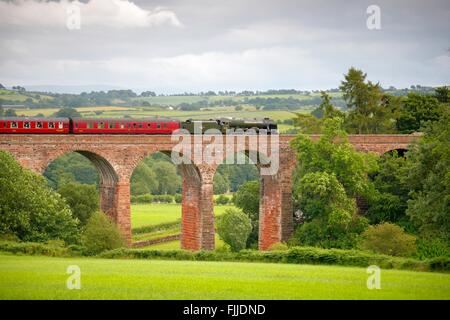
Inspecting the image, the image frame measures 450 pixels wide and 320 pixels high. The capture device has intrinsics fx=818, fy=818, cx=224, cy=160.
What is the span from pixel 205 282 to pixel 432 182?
838 inches

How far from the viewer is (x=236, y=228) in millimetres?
53000

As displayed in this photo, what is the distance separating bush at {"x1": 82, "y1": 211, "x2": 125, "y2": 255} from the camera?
127 ft

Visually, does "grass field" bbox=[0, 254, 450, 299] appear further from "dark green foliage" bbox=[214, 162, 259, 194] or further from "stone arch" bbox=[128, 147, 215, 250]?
"dark green foliage" bbox=[214, 162, 259, 194]

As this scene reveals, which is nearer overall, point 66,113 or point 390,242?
point 390,242

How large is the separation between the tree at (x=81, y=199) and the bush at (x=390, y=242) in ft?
67.5

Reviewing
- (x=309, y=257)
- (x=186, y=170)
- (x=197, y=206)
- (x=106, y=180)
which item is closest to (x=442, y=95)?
(x=186, y=170)

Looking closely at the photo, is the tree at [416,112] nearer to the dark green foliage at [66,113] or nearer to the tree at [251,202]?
the tree at [251,202]

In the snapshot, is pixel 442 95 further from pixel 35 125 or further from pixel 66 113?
pixel 66 113

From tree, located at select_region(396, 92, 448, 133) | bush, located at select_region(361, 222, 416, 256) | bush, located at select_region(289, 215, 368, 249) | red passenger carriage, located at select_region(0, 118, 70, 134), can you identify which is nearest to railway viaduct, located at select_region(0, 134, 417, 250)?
red passenger carriage, located at select_region(0, 118, 70, 134)

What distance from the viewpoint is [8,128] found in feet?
144

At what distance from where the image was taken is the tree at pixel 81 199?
55469 millimetres

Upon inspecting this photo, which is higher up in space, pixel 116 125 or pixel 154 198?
pixel 116 125

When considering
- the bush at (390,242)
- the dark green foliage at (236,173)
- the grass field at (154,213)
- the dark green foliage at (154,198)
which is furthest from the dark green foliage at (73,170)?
the bush at (390,242)

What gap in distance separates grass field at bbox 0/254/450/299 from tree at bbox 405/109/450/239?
40.7ft
